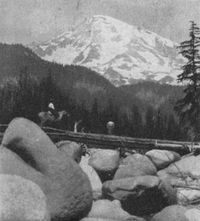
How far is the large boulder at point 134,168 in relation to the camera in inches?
602

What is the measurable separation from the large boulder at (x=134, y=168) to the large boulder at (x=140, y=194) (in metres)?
1.75

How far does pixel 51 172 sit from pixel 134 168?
5.99 m

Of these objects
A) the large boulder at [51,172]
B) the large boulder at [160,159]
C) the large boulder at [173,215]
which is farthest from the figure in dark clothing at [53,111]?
the large boulder at [51,172]

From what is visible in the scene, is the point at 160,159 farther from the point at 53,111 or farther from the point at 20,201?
the point at 20,201

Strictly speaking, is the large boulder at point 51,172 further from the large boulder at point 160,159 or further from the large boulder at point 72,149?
the large boulder at point 160,159

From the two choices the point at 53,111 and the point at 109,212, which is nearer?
the point at 109,212

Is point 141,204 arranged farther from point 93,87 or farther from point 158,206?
point 93,87

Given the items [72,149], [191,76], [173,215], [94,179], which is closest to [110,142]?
[72,149]

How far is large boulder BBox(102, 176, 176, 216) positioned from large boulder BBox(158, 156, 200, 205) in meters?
1.77

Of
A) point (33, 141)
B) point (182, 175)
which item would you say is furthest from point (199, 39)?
point (33, 141)

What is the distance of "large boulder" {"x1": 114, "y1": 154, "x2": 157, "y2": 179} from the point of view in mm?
15281

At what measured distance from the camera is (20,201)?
7383 millimetres

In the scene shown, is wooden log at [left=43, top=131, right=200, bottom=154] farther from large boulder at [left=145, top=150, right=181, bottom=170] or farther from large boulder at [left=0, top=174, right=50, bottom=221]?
large boulder at [left=0, top=174, right=50, bottom=221]

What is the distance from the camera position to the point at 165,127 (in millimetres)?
90062
